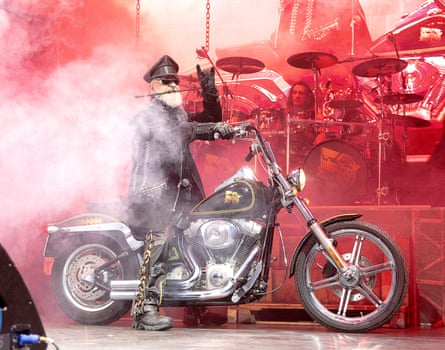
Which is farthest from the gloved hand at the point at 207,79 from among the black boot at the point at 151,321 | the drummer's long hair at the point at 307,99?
the drummer's long hair at the point at 307,99

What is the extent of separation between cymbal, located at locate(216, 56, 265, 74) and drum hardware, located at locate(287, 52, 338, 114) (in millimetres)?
446

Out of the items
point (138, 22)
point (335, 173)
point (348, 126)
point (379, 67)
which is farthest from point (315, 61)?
point (138, 22)

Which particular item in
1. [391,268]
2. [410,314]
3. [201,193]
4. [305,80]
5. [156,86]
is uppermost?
[305,80]

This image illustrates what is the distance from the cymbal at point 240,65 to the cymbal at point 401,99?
1.75 meters

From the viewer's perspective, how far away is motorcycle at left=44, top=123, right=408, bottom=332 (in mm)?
4336

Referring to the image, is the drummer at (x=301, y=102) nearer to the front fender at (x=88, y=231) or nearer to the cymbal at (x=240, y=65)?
the cymbal at (x=240, y=65)

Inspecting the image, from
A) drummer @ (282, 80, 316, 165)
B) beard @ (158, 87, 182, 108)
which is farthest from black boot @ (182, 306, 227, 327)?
drummer @ (282, 80, 316, 165)

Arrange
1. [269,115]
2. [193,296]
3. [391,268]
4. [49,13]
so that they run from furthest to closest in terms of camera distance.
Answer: [269,115], [49,13], [193,296], [391,268]

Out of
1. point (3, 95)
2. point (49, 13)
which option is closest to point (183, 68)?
point (49, 13)

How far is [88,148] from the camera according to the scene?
6.13 metres

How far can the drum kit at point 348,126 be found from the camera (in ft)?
26.4

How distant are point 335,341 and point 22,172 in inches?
139

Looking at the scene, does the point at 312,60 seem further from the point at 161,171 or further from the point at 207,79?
the point at 161,171

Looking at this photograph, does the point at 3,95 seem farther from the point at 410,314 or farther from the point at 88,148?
the point at 410,314
